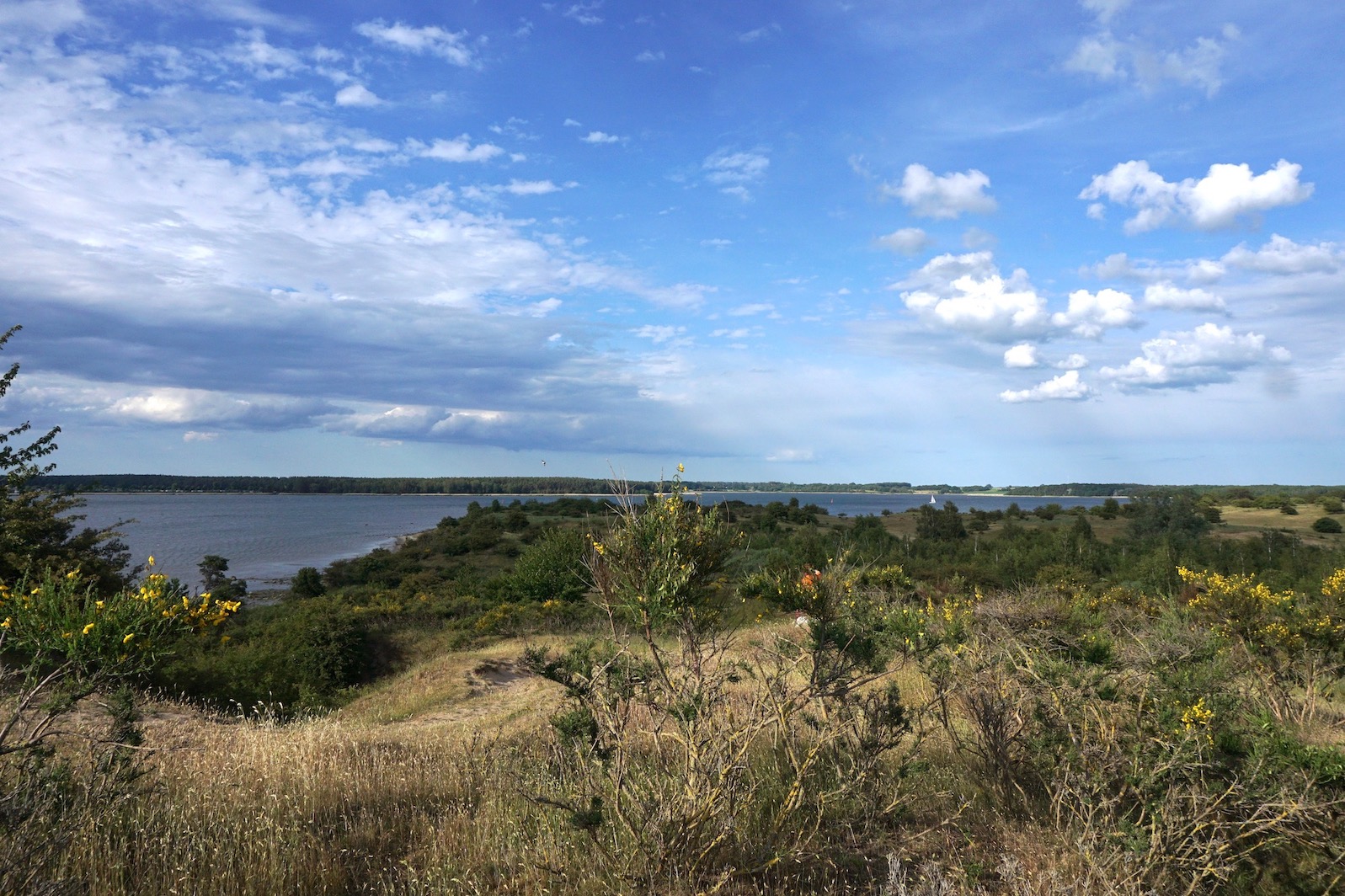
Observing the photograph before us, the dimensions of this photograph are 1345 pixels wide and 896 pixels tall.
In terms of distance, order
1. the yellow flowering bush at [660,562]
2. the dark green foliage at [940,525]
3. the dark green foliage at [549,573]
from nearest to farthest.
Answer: the yellow flowering bush at [660,562] → the dark green foliage at [549,573] → the dark green foliage at [940,525]

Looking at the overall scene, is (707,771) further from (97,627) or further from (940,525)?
(940,525)

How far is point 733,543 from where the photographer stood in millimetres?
5836

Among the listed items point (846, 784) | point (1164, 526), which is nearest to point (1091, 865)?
point (846, 784)

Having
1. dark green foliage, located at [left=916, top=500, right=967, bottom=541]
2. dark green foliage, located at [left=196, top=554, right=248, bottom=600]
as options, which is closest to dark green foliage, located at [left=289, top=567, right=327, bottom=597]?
dark green foliage, located at [left=196, top=554, right=248, bottom=600]

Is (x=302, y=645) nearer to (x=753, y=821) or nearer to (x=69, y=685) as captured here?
(x=69, y=685)

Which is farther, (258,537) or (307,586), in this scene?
(258,537)

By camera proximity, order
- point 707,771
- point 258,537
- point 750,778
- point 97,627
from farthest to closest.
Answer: point 258,537 < point 750,778 < point 97,627 < point 707,771

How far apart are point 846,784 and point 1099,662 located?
3845 millimetres

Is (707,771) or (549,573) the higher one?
(707,771)

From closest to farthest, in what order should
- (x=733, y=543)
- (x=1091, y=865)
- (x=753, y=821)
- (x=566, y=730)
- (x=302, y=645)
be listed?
(x=1091, y=865)
(x=753, y=821)
(x=566, y=730)
(x=733, y=543)
(x=302, y=645)

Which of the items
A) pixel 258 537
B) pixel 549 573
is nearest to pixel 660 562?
pixel 549 573

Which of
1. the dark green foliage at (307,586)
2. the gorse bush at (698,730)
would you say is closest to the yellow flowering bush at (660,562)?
the gorse bush at (698,730)

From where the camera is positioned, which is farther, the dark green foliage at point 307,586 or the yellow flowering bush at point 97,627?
the dark green foliage at point 307,586

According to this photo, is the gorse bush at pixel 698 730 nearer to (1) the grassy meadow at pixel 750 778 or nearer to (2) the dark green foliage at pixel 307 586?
(1) the grassy meadow at pixel 750 778
